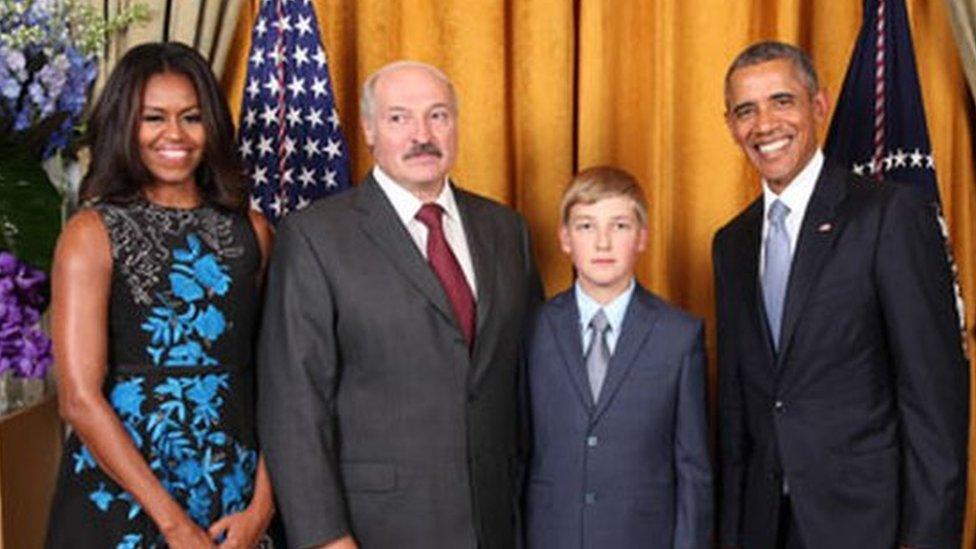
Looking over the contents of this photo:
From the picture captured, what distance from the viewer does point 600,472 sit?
2.15 meters

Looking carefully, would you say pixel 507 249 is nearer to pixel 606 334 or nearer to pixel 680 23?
pixel 606 334

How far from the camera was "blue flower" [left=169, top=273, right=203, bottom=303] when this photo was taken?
79.7 inches

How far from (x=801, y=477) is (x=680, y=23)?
4.69ft

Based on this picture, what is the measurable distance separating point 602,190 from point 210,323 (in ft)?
2.67

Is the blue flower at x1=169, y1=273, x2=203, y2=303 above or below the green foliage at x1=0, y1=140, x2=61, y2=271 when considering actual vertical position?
below

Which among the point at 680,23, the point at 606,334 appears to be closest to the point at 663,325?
the point at 606,334

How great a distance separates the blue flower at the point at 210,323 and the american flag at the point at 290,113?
0.86 metres

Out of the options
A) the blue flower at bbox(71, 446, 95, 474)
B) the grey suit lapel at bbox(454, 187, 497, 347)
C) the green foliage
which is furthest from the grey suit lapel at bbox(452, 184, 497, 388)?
the green foliage

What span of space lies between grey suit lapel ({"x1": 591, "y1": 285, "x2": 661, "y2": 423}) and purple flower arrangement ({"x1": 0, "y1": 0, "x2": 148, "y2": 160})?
1198mm

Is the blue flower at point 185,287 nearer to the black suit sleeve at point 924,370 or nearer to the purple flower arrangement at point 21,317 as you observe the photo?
the purple flower arrangement at point 21,317

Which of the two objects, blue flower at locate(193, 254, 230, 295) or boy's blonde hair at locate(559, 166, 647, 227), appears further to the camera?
boy's blonde hair at locate(559, 166, 647, 227)

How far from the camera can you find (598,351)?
2236 mm

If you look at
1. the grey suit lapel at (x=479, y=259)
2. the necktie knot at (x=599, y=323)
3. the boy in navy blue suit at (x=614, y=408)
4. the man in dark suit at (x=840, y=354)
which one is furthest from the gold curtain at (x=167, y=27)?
the man in dark suit at (x=840, y=354)

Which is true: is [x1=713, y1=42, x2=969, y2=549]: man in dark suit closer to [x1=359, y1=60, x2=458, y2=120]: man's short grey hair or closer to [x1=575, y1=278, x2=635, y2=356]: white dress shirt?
[x1=575, y1=278, x2=635, y2=356]: white dress shirt
